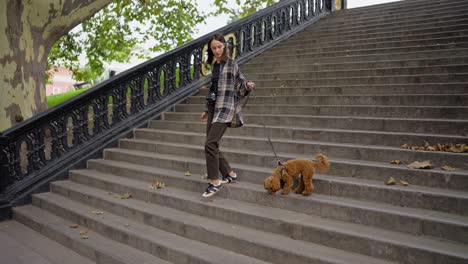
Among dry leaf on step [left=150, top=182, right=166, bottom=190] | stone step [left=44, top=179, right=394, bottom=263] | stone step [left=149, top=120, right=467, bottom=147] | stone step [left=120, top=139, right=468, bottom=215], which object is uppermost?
stone step [left=149, top=120, right=467, bottom=147]

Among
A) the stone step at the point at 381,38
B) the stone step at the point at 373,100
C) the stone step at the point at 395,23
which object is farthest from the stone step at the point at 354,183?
the stone step at the point at 395,23

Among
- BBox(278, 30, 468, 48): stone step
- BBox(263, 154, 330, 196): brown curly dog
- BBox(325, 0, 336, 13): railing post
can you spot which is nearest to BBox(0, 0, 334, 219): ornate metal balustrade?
BBox(278, 30, 468, 48): stone step

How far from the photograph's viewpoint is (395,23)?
10586 millimetres

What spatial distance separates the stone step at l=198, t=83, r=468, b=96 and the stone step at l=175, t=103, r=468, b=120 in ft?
1.70

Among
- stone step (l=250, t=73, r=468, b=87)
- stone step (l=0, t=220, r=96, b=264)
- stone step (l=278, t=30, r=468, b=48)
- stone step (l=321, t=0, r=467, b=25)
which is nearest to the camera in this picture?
stone step (l=0, t=220, r=96, b=264)

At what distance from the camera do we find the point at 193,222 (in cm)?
480

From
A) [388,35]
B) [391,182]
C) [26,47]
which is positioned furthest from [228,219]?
[388,35]

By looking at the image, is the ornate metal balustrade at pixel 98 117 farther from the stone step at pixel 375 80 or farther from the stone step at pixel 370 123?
the stone step at pixel 370 123

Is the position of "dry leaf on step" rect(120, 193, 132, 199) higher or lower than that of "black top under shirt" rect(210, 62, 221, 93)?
lower

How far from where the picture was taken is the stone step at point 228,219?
12.1 feet

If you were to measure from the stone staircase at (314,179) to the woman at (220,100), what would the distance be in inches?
18.3

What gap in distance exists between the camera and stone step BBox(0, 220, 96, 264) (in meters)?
4.86

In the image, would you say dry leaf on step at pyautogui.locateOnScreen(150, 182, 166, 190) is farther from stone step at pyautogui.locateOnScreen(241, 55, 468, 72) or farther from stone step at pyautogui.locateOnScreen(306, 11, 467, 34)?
stone step at pyautogui.locateOnScreen(306, 11, 467, 34)

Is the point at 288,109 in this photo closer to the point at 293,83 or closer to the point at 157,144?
the point at 293,83
